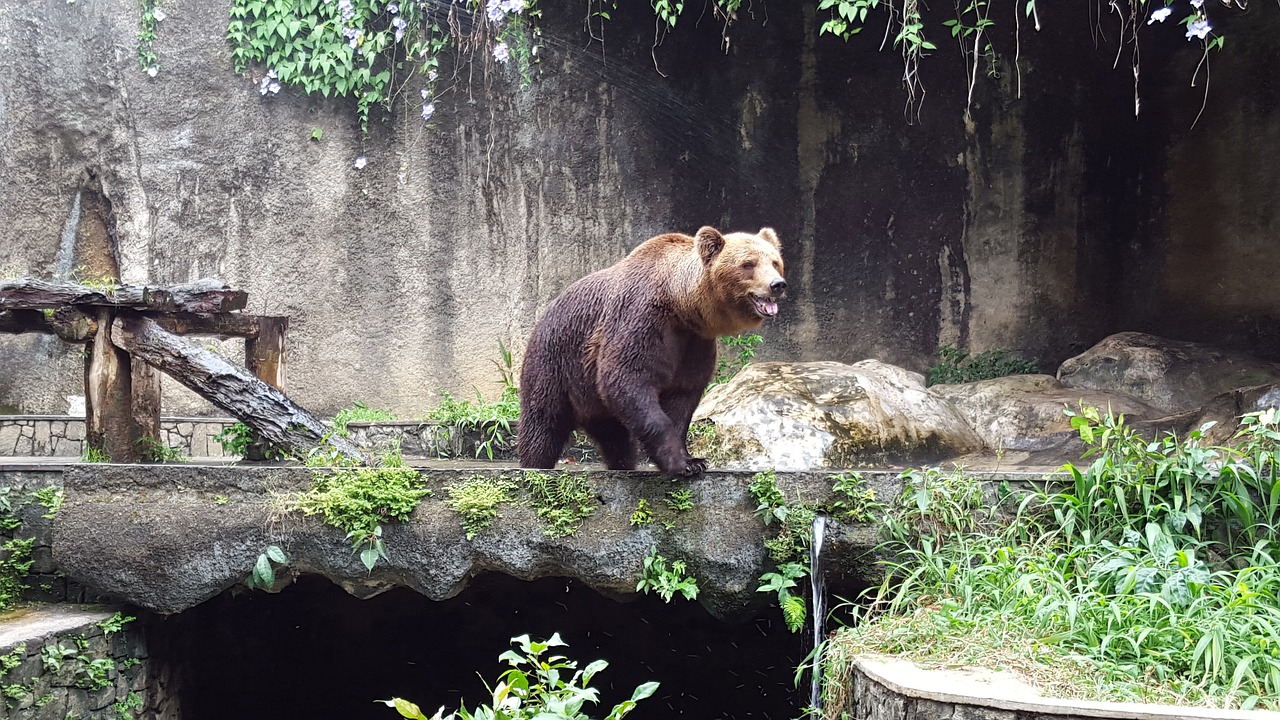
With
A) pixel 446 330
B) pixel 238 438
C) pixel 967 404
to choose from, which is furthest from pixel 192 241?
pixel 967 404

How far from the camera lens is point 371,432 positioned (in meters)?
8.02

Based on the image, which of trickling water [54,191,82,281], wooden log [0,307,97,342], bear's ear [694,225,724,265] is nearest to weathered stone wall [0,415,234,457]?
trickling water [54,191,82,281]

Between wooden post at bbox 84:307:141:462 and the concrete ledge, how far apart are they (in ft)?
14.0

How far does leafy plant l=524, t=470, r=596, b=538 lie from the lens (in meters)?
4.96

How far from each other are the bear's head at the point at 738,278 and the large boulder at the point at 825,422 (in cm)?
193

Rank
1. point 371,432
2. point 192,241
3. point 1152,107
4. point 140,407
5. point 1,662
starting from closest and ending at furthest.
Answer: point 1,662
point 140,407
point 371,432
point 1152,107
point 192,241

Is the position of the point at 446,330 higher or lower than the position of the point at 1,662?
higher

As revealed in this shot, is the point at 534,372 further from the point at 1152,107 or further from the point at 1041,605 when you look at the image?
the point at 1152,107

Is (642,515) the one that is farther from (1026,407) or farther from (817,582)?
(1026,407)

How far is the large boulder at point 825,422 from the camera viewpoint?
22.0 feet

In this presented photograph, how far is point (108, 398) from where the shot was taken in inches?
217

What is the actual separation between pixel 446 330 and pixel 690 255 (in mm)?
5106

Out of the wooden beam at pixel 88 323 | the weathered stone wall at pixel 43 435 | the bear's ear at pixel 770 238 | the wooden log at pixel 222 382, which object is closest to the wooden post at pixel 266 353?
the wooden beam at pixel 88 323

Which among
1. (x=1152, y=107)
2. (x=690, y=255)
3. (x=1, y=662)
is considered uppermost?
(x=1152, y=107)
